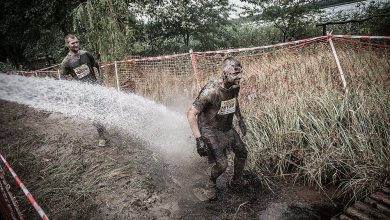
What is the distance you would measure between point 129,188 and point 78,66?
260cm

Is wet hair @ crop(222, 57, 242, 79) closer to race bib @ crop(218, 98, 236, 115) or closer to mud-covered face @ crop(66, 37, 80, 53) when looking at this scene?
race bib @ crop(218, 98, 236, 115)

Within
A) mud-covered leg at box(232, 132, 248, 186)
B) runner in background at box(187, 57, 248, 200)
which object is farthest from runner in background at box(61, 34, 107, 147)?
mud-covered leg at box(232, 132, 248, 186)

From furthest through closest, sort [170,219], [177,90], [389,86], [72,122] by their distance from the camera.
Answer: [177,90] → [72,122] → [389,86] → [170,219]

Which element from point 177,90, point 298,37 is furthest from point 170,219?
point 298,37

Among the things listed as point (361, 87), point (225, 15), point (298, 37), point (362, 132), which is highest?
point (225, 15)

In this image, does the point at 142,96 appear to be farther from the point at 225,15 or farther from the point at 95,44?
the point at 225,15

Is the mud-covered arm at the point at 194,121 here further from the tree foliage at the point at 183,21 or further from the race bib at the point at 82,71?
the tree foliage at the point at 183,21

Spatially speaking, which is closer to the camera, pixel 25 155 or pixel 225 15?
pixel 25 155

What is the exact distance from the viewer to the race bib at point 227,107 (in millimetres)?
3030

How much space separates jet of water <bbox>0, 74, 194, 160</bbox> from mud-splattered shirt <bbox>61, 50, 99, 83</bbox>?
0.21 metres

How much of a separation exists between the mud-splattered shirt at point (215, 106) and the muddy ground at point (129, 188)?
3.37ft

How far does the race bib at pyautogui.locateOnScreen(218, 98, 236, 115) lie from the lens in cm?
303

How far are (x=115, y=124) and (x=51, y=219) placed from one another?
310 cm

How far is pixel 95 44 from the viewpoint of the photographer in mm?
8750
